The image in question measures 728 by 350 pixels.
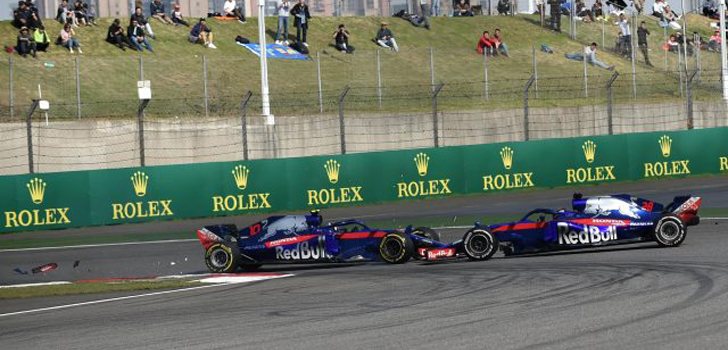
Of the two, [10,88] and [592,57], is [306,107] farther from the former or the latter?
[592,57]

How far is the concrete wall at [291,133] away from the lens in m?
31.3

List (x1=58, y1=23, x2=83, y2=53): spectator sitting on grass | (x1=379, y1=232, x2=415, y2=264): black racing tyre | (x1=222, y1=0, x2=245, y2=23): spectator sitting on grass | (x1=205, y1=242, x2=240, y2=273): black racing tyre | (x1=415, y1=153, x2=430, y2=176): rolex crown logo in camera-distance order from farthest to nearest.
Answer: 1. (x1=222, y1=0, x2=245, y2=23): spectator sitting on grass
2. (x1=58, y1=23, x2=83, y2=53): spectator sitting on grass
3. (x1=415, y1=153, x2=430, y2=176): rolex crown logo
4. (x1=205, y1=242, x2=240, y2=273): black racing tyre
5. (x1=379, y1=232, x2=415, y2=264): black racing tyre

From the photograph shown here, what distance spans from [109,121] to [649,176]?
1448 centimetres

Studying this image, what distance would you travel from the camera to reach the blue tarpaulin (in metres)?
42.0

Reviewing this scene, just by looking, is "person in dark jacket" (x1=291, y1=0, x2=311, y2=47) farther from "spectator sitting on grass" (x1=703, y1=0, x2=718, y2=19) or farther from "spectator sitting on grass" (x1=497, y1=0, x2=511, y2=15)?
"spectator sitting on grass" (x1=703, y1=0, x2=718, y2=19)

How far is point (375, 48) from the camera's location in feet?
149

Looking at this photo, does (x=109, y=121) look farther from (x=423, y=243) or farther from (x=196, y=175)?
(x=423, y=243)

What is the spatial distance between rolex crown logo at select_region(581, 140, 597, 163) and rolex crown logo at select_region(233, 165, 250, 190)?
9435 mm

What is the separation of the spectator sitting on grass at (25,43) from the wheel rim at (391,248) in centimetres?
1904

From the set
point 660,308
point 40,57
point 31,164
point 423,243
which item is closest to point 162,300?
point 423,243

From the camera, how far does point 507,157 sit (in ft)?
112

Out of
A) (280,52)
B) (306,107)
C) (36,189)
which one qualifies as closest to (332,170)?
(306,107)

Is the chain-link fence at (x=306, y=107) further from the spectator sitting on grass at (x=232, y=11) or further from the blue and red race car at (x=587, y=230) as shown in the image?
the blue and red race car at (x=587, y=230)

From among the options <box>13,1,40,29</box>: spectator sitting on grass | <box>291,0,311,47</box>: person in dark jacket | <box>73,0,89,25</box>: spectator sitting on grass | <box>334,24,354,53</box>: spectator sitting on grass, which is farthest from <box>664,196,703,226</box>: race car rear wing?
<box>334,24,354,53</box>: spectator sitting on grass
